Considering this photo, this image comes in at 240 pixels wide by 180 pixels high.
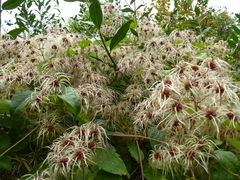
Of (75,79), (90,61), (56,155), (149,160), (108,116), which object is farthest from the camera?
(90,61)

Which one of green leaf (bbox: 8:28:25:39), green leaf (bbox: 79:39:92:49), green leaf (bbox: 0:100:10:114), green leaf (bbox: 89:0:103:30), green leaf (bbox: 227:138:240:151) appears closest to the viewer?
green leaf (bbox: 227:138:240:151)

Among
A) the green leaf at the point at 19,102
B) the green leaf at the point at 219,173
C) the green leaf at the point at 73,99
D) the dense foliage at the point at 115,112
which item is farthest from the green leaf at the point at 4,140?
the green leaf at the point at 219,173

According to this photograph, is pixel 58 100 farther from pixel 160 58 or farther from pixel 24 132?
pixel 160 58

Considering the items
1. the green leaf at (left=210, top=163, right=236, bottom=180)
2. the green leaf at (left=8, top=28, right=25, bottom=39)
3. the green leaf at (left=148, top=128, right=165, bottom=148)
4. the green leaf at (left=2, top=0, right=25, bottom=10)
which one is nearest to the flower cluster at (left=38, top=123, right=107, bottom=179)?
the green leaf at (left=148, top=128, right=165, bottom=148)

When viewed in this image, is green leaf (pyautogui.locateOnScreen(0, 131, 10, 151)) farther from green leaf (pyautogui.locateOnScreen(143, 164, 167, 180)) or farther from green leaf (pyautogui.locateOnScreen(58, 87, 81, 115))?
green leaf (pyautogui.locateOnScreen(143, 164, 167, 180))

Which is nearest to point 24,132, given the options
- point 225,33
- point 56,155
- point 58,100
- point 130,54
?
point 58,100

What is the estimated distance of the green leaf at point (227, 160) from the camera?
0.97 metres

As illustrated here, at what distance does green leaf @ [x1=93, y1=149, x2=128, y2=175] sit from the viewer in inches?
38.0

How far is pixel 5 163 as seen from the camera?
3.57 feet

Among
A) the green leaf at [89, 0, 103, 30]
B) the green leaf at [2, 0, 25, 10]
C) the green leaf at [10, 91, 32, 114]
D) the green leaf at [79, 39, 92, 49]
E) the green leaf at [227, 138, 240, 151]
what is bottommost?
the green leaf at [227, 138, 240, 151]

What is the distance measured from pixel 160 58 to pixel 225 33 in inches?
85.2

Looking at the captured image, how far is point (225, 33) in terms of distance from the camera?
11.0ft

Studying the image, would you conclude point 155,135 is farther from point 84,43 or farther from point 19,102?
point 84,43

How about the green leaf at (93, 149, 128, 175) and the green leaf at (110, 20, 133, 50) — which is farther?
the green leaf at (110, 20, 133, 50)
